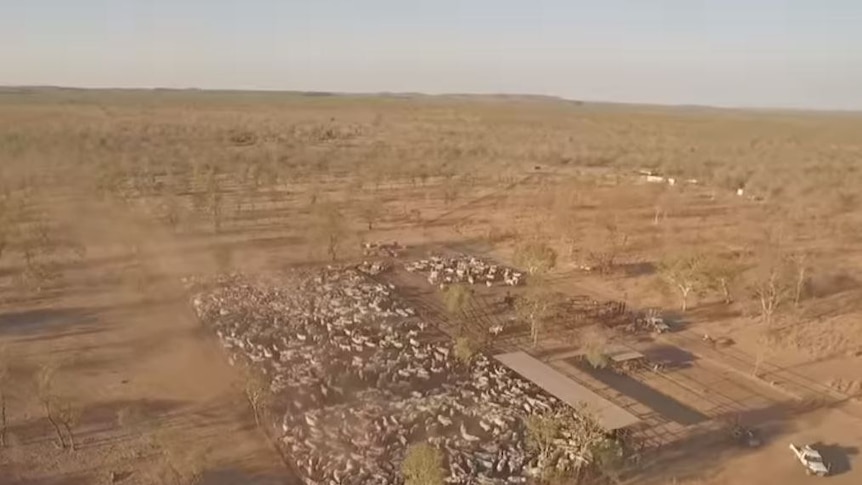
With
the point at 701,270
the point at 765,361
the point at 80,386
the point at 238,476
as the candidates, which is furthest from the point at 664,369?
the point at 80,386

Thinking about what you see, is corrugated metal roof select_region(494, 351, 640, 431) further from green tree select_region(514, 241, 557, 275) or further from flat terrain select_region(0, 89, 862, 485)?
green tree select_region(514, 241, 557, 275)

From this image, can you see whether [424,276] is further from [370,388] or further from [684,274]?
[370,388]

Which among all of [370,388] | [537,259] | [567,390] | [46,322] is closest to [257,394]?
[370,388]

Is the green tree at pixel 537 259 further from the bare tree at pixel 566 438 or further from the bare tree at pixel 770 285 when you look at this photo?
the bare tree at pixel 566 438

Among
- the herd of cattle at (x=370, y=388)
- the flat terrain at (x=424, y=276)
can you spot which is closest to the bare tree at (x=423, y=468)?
the herd of cattle at (x=370, y=388)

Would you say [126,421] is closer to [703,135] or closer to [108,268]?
[108,268]
